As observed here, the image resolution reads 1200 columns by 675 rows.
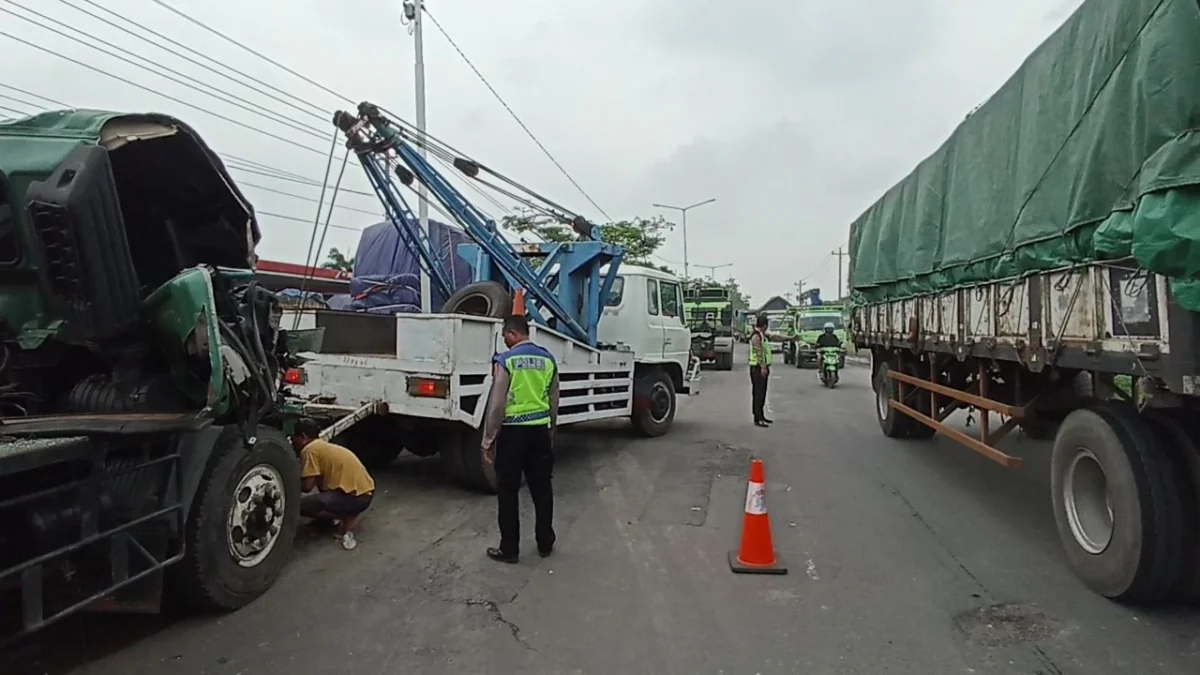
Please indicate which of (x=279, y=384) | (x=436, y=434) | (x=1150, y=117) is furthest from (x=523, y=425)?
(x=1150, y=117)

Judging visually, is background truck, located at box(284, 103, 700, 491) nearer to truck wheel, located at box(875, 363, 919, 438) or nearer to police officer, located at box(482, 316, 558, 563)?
police officer, located at box(482, 316, 558, 563)

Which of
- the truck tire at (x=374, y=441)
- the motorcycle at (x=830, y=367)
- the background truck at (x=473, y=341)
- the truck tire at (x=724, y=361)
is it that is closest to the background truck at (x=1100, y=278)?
the background truck at (x=473, y=341)

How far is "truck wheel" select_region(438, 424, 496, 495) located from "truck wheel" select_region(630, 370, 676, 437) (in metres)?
4.00

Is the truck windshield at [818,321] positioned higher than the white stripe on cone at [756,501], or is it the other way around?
the truck windshield at [818,321]

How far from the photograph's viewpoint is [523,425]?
5547mm

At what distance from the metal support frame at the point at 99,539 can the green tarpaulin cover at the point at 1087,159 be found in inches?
192

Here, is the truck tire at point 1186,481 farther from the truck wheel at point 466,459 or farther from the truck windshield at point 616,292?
the truck windshield at point 616,292

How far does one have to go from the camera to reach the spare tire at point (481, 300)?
8.75 metres

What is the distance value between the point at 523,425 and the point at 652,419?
19.1 feet

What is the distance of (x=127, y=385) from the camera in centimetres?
409

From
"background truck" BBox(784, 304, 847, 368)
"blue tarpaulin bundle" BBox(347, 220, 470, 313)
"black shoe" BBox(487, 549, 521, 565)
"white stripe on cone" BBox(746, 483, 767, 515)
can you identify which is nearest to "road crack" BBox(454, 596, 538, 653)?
"black shoe" BBox(487, 549, 521, 565)

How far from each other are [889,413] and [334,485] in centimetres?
822

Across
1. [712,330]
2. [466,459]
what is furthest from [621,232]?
[466,459]

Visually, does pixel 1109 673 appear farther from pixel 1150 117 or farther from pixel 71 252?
pixel 71 252
